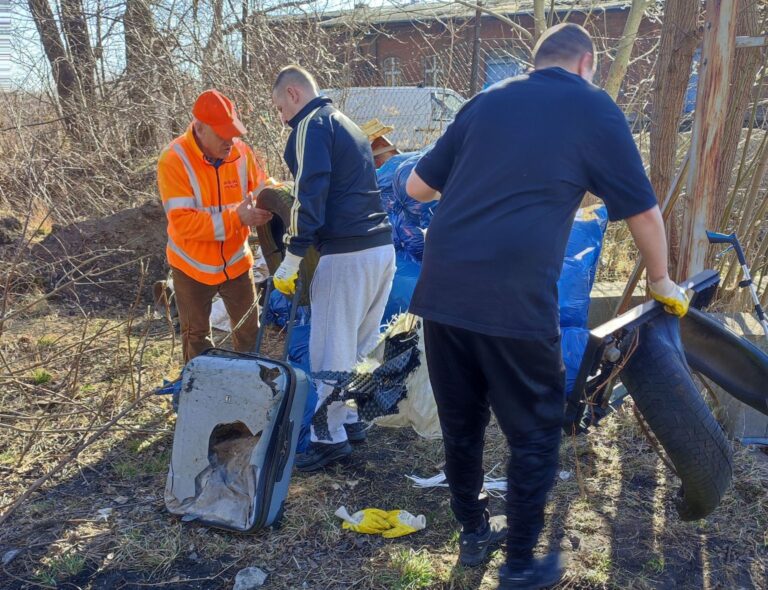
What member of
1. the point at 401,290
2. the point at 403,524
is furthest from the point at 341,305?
the point at 401,290

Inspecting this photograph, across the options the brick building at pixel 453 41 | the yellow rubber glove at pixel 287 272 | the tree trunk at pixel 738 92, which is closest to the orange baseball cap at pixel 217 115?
the yellow rubber glove at pixel 287 272

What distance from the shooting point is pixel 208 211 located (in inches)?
147

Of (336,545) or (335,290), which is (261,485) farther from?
(335,290)

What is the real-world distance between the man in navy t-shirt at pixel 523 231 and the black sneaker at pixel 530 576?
3.5 inches

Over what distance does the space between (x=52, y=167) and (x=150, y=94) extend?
1.36m

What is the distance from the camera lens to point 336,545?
9.74 ft

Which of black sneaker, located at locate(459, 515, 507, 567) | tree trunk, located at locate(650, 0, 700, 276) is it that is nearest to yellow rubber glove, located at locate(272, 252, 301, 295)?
black sneaker, located at locate(459, 515, 507, 567)

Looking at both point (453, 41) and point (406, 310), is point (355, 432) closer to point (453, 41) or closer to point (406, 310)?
point (406, 310)

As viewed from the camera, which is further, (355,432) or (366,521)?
(355,432)

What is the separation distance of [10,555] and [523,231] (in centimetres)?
253

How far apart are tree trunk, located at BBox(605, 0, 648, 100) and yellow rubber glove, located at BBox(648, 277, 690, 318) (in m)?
4.20

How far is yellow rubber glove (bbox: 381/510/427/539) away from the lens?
300 centimetres

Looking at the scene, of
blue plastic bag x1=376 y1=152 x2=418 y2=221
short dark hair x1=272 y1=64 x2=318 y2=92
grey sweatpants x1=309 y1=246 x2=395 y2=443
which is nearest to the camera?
short dark hair x1=272 y1=64 x2=318 y2=92

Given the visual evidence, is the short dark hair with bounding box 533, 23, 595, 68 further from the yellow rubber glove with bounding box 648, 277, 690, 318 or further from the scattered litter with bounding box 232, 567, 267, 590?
the scattered litter with bounding box 232, 567, 267, 590
